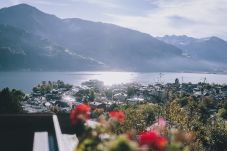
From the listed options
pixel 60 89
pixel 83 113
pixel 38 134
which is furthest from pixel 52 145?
pixel 60 89

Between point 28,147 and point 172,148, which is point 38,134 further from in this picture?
point 172,148

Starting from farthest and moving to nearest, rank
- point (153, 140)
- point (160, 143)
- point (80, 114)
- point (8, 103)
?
point (8, 103)
point (80, 114)
point (153, 140)
point (160, 143)

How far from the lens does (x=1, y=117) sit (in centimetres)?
1739

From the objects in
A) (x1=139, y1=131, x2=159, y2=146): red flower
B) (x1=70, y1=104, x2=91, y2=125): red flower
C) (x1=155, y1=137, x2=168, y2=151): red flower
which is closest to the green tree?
(x1=70, y1=104, x2=91, y2=125): red flower

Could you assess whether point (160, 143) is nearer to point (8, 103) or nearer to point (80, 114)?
point (80, 114)

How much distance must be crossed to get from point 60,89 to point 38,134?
17244cm

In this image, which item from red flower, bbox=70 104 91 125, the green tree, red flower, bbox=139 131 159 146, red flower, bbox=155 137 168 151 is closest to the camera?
red flower, bbox=155 137 168 151

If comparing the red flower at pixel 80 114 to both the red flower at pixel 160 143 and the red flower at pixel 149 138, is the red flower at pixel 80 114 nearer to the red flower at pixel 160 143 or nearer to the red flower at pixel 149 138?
the red flower at pixel 149 138

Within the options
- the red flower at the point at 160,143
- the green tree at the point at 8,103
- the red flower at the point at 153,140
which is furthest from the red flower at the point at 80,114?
the green tree at the point at 8,103

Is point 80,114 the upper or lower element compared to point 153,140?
upper

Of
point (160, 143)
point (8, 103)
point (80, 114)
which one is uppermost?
point (80, 114)

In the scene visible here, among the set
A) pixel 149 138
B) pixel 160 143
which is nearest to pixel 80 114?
pixel 149 138

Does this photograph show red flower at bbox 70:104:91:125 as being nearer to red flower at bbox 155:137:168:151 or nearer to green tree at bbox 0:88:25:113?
red flower at bbox 155:137:168:151

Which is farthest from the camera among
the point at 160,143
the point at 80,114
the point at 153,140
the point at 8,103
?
the point at 8,103
